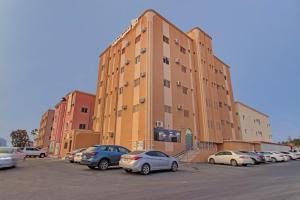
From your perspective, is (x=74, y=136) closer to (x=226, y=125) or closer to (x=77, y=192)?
(x=226, y=125)

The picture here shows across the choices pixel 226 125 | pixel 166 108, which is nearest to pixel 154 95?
pixel 166 108

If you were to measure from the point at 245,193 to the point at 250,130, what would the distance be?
195 ft

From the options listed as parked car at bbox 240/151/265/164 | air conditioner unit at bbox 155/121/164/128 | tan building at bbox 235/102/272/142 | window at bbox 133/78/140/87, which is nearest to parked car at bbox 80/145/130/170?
air conditioner unit at bbox 155/121/164/128

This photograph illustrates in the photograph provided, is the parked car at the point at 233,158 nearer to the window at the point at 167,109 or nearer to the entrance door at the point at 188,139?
the entrance door at the point at 188,139

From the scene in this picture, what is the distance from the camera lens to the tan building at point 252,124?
58.8 meters

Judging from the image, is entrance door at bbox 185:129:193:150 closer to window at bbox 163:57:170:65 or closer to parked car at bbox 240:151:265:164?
parked car at bbox 240:151:265:164

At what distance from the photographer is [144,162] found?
14547 mm

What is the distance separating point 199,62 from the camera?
38.4m

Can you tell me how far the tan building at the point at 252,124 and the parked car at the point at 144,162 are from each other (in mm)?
43739

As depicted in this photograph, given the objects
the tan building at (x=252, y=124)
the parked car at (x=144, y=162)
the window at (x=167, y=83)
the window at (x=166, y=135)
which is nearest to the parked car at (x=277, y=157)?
the window at (x=166, y=135)

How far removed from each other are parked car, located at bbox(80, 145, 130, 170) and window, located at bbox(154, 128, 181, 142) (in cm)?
1024

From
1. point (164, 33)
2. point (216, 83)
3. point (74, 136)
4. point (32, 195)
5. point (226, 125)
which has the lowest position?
point (32, 195)

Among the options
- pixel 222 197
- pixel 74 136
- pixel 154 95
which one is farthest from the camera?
pixel 74 136

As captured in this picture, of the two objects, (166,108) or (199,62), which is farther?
(199,62)
